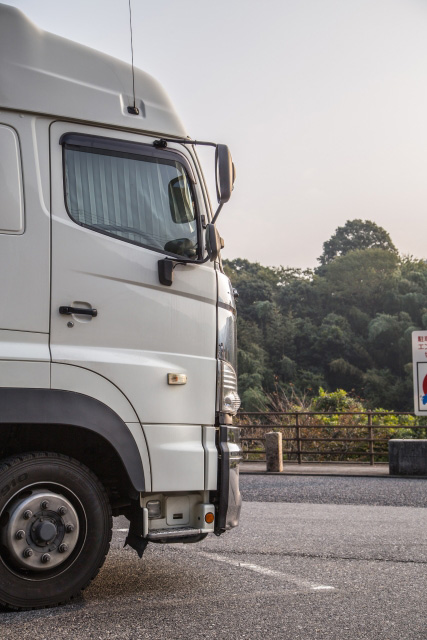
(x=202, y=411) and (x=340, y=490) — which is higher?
(x=202, y=411)

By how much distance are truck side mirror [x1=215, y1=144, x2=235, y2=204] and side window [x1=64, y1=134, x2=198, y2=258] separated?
305 millimetres

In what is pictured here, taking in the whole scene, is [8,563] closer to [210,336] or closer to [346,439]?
[210,336]

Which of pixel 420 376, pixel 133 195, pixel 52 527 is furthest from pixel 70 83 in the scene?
pixel 420 376

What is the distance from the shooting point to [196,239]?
5.36 meters

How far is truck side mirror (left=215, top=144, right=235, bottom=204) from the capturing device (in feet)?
16.9

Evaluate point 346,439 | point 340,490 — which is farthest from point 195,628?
point 346,439

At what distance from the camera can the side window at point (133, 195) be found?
504 centimetres

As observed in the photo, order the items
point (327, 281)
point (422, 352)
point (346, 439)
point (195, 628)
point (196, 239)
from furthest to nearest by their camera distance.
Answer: point (327, 281) → point (346, 439) → point (422, 352) → point (196, 239) → point (195, 628)

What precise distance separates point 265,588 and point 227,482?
2.49ft

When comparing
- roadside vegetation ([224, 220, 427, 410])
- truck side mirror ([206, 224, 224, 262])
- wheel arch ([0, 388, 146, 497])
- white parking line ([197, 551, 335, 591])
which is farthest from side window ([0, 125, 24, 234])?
roadside vegetation ([224, 220, 427, 410])

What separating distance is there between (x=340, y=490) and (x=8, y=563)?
9110 mm

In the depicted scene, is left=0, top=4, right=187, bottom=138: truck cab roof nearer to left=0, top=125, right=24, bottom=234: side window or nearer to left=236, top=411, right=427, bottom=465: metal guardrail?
left=0, top=125, right=24, bottom=234: side window

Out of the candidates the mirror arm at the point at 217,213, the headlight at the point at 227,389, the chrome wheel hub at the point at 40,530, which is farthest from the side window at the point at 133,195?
the chrome wheel hub at the point at 40,530

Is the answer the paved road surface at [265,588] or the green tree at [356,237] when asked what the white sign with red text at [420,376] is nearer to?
the paved road surface at [265,588]
